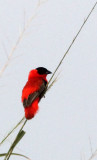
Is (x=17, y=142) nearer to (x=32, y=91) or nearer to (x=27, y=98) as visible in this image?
(x=27, y=98)

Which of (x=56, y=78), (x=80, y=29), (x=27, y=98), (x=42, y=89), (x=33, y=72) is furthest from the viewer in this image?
(x=33, y=72)

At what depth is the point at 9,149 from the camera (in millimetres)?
1437

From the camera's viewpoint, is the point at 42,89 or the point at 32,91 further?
the point at 42,89

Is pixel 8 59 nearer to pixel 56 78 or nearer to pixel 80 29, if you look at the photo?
pixel 56 78

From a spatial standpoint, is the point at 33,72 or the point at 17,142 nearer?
the point at 17,142

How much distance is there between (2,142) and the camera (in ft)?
4.83

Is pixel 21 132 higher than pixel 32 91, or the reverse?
pixel 21 132

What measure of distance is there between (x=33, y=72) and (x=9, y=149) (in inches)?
103

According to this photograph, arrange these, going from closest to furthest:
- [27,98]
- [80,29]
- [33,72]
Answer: [80,29]
[27,98]
[33,72]

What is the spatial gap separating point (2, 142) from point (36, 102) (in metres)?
1.44

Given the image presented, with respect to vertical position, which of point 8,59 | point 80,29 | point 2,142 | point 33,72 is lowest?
point 33,72

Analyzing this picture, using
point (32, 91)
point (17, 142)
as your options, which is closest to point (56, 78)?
point (17, 142)

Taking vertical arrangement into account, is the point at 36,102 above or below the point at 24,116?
below

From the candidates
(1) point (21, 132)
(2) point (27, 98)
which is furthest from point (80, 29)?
(2) point (27, 98)
